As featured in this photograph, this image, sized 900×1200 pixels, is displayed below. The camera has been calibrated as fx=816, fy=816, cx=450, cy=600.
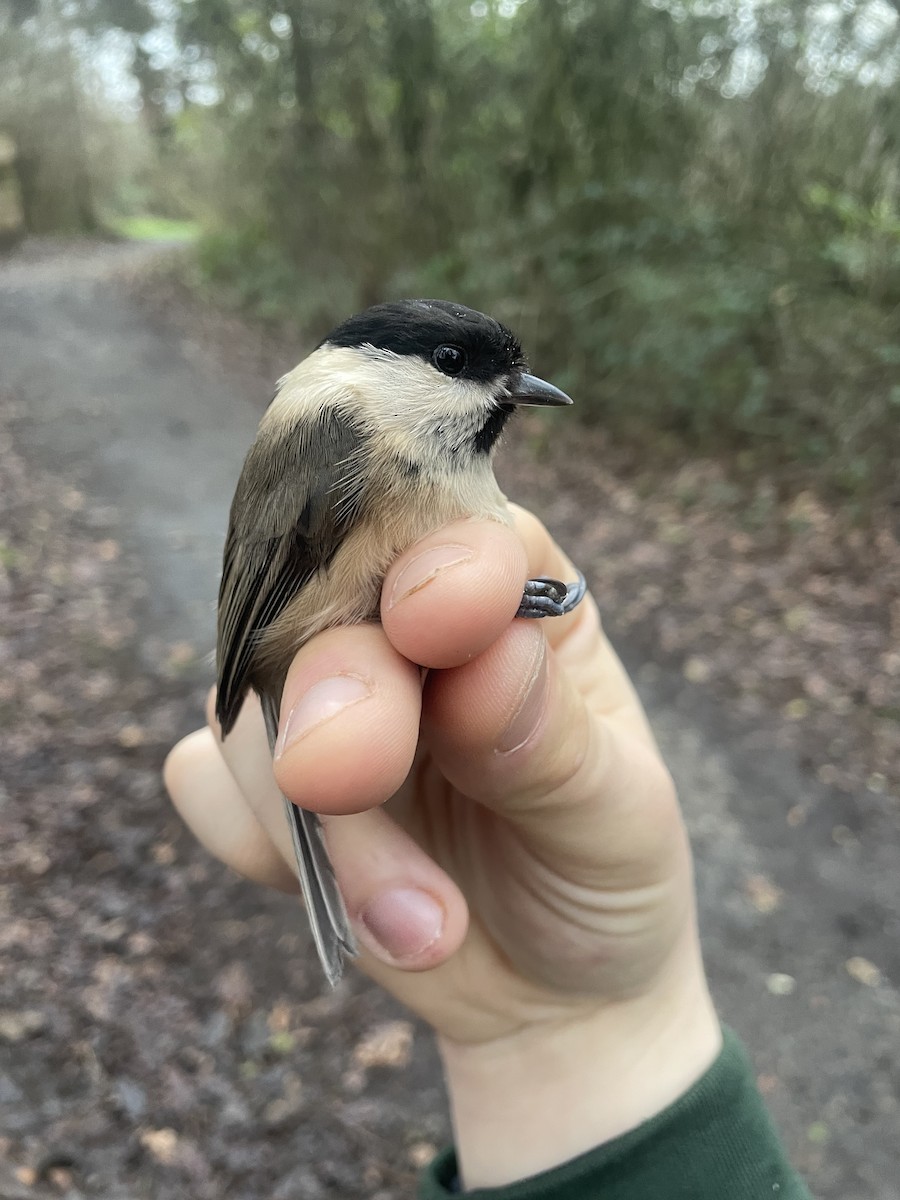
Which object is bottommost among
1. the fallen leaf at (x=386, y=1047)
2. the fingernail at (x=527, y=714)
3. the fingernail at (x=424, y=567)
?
the fallen leaf at (x=386, y=1047)

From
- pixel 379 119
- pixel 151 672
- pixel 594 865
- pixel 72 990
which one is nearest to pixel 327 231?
pixel 379 119

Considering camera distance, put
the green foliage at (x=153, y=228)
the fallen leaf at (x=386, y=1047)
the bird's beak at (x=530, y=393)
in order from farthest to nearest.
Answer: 1. the green foliage at (x=153, y=228)
2. the fallen leaf at (x=386, y=1047)
3. the bird's beak at (x=530, y=393)

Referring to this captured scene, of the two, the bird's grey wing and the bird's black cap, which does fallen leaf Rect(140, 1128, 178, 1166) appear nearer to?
the bird's grey wing

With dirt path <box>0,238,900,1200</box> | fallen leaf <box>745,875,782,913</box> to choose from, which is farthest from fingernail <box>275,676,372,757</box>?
fallen leaf <box>745,875,782,913</box>

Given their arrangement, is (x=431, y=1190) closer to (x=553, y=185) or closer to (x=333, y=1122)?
(x=333, y=1122)

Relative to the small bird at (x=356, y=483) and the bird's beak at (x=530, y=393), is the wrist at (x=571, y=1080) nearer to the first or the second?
the small bird at (x=356, y=483)

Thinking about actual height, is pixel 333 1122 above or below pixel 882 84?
below

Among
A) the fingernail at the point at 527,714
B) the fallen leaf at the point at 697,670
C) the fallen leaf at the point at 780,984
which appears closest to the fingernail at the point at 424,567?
the fingernail at the point at 527,714
